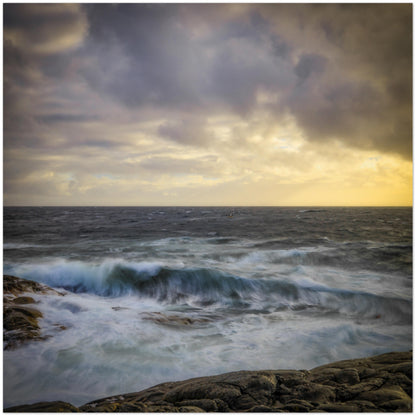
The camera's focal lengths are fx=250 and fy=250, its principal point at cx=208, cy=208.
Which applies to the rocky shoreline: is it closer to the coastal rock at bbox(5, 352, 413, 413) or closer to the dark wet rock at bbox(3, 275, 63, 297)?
the coastal rock at bbox(5, 352, 413, 413)

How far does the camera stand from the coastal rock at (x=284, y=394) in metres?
1.63

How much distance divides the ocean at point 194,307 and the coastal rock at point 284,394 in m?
0.43

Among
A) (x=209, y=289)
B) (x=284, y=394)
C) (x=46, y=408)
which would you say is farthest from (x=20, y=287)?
(x=284, y=394)

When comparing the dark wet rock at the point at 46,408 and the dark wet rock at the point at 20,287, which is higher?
the dark wet rock at the point at 20,287

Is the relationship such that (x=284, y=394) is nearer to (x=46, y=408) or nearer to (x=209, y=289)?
(x=46, y=408)

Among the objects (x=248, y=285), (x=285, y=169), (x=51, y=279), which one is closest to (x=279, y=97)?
(x=285, y=169)

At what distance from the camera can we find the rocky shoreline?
1.63m

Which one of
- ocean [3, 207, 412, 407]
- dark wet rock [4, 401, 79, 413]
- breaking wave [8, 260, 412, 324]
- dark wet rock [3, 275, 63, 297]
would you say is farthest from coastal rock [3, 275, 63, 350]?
dark wet rock [4, 401, 79, 413]

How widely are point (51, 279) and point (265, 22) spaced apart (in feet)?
17.6

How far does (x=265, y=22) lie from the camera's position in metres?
3.11

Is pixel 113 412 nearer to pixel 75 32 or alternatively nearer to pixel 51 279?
pixel 51 279

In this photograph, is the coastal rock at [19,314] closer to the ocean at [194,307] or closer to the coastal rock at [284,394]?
the ocean at [194,307]

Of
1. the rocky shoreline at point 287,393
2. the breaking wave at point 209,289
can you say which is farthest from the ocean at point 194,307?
the rocky shoreline at point 287,393

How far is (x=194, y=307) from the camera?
396cm
